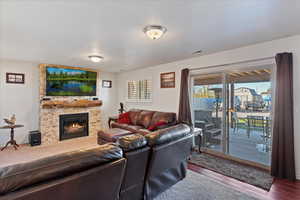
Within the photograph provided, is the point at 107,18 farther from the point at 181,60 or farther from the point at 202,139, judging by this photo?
the point at 202,139

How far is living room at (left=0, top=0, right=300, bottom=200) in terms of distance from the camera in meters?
1.53

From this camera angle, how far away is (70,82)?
515cm

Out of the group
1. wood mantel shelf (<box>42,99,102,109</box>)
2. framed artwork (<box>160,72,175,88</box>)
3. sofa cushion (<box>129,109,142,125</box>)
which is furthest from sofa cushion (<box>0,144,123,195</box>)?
wood mantel shelf (<box>42,99,102,109</box>)

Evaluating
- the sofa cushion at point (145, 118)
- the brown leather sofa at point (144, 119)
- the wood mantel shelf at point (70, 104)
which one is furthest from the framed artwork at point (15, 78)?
the sofa cushion at point (145, 118)

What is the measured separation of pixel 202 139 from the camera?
3.99 meters

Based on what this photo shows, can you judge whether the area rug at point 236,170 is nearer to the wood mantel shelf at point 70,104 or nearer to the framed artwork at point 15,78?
the wood mantel shelf at point 70,104

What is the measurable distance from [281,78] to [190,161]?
7.45 ft

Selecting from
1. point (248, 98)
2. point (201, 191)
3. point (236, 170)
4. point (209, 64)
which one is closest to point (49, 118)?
point (201, 191)

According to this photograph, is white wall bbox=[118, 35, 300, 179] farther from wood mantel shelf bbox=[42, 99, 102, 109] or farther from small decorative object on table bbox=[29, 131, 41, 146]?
small decorative object on table bbox=[29, 131, 41, 146]

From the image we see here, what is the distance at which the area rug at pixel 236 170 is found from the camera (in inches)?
97.4

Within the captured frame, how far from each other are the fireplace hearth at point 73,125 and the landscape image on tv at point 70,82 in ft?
2.56

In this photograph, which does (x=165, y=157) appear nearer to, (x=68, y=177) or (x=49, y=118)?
(x=68, y=177)

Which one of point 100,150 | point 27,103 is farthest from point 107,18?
point 27,103

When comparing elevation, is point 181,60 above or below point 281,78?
above
